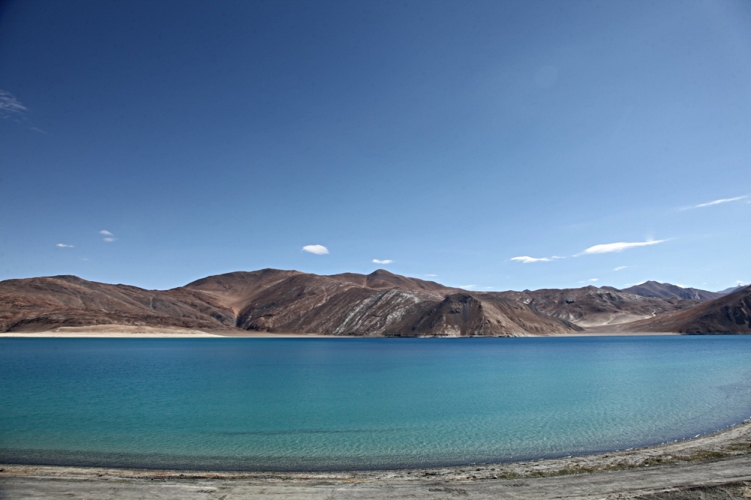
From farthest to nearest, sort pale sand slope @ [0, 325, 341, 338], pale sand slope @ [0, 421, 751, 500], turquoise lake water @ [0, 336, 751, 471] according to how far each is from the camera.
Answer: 1. pale sand slope @ [0, 325, 341, 338]
2. turquoise lake water @ [0, 336, 751, 471]
3. pale sand slope @ [0, 421, 751, 500]

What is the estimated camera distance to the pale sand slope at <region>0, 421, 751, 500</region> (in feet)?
38.6

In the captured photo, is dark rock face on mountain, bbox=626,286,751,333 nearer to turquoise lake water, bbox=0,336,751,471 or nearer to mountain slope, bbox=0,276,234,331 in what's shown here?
turquoise lake water, bbox=0,336,751,471

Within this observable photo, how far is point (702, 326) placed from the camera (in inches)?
7505

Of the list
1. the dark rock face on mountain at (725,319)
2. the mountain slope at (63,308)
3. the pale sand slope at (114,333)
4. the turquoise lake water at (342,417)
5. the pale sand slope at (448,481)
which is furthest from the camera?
the dark rock face on mountain at (725,319)

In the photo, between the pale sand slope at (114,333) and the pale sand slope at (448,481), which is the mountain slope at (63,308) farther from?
the pale sand slope at (448,481)

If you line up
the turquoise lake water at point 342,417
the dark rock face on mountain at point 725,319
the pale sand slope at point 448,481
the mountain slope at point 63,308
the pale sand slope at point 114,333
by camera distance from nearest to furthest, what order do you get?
1. the pale sand slope at point 448,481
2. the turquoise lake water at point 342,417
3. the pale sand slope at point 114,333
4. the mountain slope at point 63,308
5. the dark rock face on mountain at point 725,319

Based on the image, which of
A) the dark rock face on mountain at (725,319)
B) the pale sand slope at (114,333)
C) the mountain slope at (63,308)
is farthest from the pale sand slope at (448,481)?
the dark rock face on mountain at (725,319)

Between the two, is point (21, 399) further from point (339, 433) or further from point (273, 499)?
point (273, 499)

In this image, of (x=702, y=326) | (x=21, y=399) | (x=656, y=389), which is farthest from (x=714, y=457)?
(x=702, y=326)

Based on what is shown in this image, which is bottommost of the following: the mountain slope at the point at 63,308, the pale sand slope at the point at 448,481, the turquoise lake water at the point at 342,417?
the turquoise lake water at the point at 342,417

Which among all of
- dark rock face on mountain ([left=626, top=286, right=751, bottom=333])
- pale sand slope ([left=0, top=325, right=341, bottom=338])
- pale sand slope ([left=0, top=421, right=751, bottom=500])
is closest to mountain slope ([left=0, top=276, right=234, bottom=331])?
pale sand slope ([left=0, top=325, right=341, bottom=338])

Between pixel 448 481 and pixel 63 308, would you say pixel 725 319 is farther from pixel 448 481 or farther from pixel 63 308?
pixel 63 308

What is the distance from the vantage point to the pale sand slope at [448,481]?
11766 millimetres

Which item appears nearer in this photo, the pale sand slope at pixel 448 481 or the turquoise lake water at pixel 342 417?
the pale sand slope at pixel 448 481
